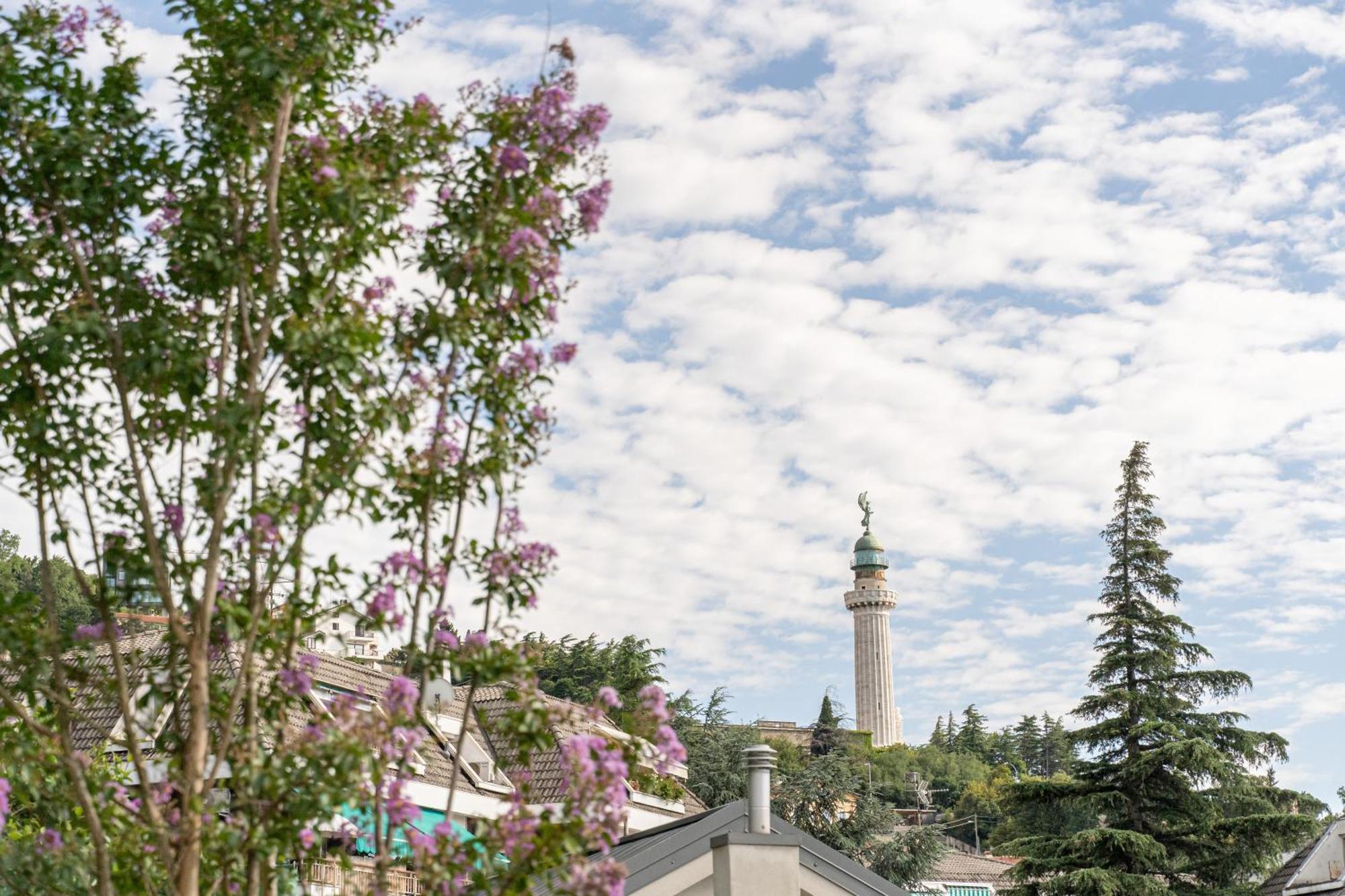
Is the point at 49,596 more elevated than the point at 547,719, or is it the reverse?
the point at 49,596

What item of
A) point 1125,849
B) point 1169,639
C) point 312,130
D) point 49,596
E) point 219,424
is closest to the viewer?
point 219,424

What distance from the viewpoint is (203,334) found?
5703mm

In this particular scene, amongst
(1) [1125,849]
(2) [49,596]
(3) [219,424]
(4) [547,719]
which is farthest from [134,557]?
(1) [1125,849]

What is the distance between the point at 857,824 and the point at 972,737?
10028cm

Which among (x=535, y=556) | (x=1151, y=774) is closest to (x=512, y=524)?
(x=535, y=556)

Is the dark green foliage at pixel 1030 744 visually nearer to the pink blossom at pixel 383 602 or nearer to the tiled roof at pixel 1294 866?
the tiled roof at pixel 1294 866

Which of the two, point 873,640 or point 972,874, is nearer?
point 972,874

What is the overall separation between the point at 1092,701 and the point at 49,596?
26.4m

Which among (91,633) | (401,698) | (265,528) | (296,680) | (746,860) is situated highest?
(265,528)

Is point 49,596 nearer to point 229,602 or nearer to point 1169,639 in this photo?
point 229,602

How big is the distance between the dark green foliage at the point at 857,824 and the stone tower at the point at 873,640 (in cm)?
10454

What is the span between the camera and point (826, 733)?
80.4 m

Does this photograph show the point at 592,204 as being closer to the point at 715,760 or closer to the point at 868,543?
the point at 715,760

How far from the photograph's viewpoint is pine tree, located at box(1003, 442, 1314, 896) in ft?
89.8
